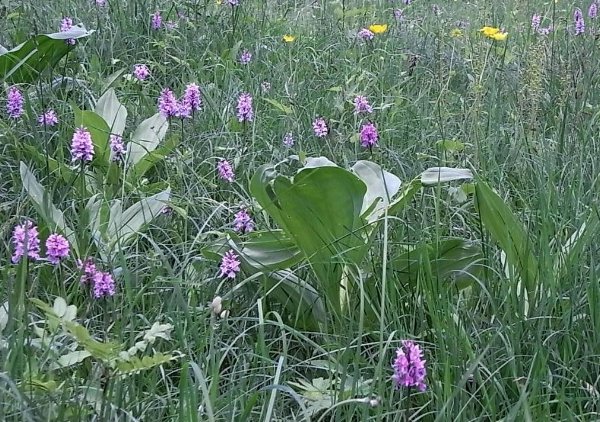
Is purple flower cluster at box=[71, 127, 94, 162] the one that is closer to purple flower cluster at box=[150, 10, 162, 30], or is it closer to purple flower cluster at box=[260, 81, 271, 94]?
purple flower cluster at box=[260, 81, 271, 94]

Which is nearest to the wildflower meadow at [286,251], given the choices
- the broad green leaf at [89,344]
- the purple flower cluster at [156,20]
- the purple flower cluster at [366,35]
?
the broad green leaf at [89,344]

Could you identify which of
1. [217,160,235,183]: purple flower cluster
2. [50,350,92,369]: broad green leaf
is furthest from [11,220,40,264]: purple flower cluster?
[217,160,235,183]: purple flower cluster

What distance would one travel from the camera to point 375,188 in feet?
6.00

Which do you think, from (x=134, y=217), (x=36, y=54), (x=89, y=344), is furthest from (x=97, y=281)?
(x=36, y=54)

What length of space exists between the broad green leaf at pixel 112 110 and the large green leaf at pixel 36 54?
228 millimetres

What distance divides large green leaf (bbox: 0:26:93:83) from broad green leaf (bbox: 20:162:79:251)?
69cm

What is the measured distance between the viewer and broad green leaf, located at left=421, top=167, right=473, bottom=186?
169 cm

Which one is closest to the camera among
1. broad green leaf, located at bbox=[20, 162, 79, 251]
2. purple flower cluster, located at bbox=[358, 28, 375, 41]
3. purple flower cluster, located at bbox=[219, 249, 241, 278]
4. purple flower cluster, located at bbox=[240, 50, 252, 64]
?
purple flower cluster, located at bbox=[219, 249, 241, 278]

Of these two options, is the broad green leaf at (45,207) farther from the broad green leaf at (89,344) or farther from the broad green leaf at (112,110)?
the broad green leaf at (89,344)

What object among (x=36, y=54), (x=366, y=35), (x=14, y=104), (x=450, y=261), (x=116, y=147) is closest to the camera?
(x=450, y=261)

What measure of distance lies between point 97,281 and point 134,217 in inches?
18.6

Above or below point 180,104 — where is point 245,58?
below

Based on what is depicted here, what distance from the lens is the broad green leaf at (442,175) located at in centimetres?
169

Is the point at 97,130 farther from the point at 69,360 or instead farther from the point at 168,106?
the point at 69,360
